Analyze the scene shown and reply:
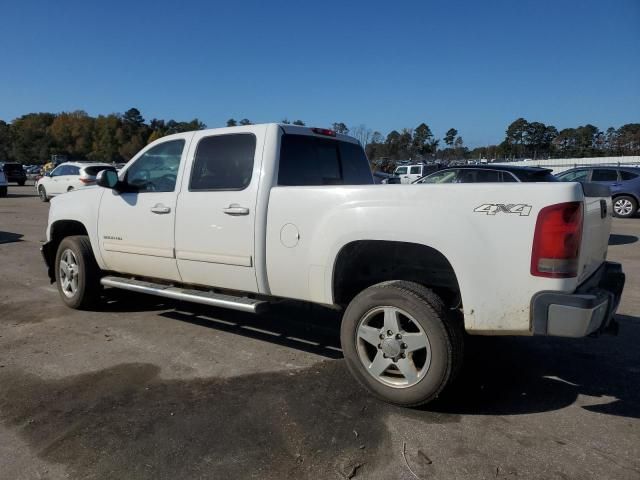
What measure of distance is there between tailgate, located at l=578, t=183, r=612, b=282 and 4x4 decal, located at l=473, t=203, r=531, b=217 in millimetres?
388

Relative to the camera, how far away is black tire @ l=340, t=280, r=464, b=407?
3.18 m

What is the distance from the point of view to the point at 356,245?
365 centimetres

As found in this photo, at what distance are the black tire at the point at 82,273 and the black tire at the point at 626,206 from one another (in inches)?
637

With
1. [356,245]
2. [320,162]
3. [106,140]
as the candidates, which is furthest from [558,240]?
[106,140]

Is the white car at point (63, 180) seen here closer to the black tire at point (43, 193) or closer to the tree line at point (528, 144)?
the black tire at point (43, 193)

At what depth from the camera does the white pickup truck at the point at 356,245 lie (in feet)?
9.62

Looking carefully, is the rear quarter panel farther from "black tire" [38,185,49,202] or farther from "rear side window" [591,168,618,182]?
"black tire" [38,185,49,202]

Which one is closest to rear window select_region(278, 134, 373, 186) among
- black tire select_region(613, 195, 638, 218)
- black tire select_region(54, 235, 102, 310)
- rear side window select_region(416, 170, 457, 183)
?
black tire select_region(54, 235, 102, 310)

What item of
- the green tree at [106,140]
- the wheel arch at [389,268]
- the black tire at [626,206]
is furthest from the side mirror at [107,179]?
the green tree at [106,140]

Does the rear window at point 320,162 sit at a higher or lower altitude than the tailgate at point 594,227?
higher

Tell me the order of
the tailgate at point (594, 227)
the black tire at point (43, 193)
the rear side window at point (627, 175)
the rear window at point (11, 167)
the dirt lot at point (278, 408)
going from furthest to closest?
1. the rear window at point (11, 167)
2. the black tire at point (43, 193)
3. the rear side window at point (627, 175)
4. the tailgate at point (594, 227)
5. the dirt lot at point (278, 408)

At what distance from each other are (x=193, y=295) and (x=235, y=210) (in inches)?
38.0

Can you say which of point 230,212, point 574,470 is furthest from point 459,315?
point 230,212

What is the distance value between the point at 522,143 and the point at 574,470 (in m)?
98.4
